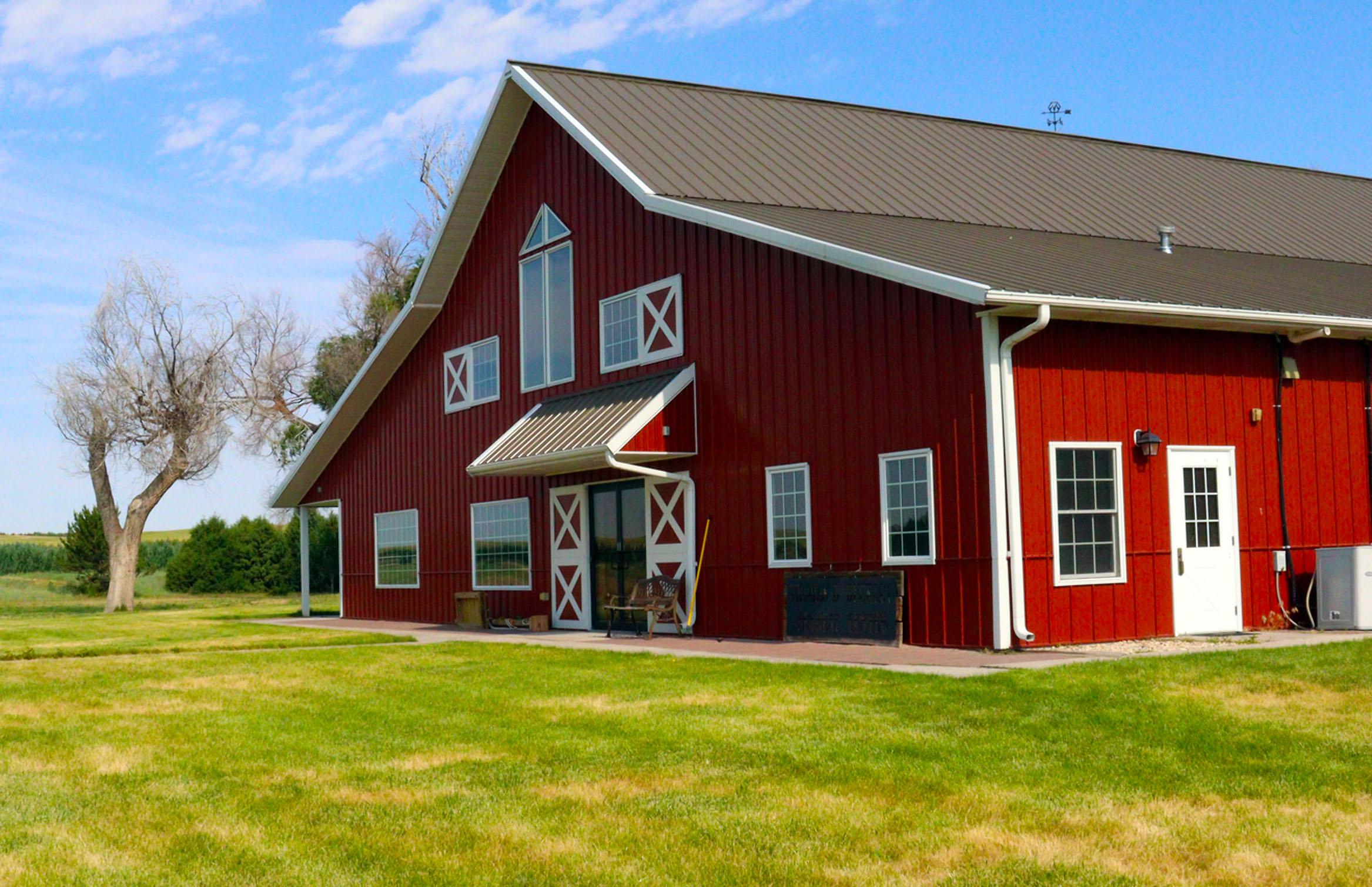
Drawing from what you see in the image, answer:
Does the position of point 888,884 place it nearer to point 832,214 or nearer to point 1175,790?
point 1175,790

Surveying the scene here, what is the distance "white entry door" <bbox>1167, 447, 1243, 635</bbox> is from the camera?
47.3ft

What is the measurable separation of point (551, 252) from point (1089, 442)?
9057 millimetres

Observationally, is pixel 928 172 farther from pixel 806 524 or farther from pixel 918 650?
pixel 918 650

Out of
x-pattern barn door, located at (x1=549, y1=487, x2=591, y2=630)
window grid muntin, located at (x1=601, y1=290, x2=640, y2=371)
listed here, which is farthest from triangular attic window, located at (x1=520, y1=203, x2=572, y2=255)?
x-pattern barn door, located at (x1=549, y1=487, x2=591, y2=630)

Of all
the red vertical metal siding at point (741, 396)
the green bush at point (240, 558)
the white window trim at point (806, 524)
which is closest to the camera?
the red vertical metal siding at point (741, 396)

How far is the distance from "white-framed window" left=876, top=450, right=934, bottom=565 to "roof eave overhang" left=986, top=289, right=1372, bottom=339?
1892 mm

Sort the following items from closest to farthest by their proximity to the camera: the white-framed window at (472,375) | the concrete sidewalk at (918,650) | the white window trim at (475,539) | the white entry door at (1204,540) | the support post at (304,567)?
the concrete sidewalk at (918,650) < the white entry door at (1204,540) < the white window trim at (475,539) < the white-framed window at (472,375) < the support post at (304,567)

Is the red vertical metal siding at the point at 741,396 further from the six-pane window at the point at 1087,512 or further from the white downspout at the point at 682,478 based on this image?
the six-pane window at the point at 1087,512

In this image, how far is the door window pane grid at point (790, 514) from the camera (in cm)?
1570

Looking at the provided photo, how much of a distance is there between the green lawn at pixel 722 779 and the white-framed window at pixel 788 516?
3846 mm

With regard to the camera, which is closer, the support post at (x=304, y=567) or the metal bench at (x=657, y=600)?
the metal bench at (x=657, y=600)

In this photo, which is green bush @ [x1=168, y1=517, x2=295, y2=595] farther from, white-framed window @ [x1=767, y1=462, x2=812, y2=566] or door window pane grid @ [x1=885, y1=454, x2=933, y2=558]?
door window pane grid @ [x1=885, y1=454, x2=933, y2=558]

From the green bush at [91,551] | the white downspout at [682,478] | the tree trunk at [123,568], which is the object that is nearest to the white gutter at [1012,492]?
the white downspout at [682,478]

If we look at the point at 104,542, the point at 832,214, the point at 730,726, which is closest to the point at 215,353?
the point at 104,542
